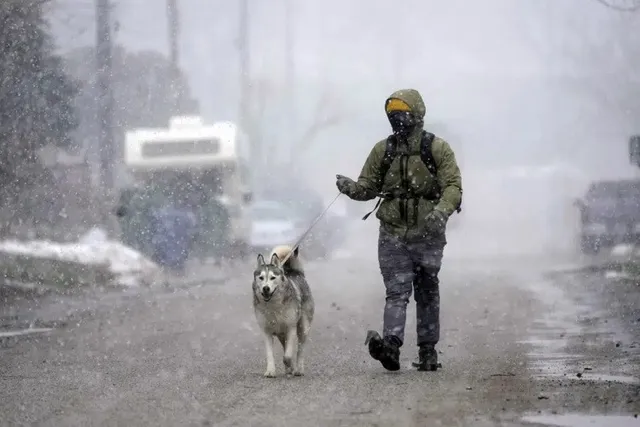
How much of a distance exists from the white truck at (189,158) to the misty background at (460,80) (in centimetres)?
1916

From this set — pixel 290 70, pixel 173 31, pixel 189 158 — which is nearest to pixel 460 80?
pixel 290 70

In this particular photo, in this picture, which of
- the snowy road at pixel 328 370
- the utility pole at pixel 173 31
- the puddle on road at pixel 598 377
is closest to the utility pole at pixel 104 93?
the utility pole at pixel 173 31

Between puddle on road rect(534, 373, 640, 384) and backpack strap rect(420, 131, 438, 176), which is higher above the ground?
backpack strap rect(420, 131, 438, 176)

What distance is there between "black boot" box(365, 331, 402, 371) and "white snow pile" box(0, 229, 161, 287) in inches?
569

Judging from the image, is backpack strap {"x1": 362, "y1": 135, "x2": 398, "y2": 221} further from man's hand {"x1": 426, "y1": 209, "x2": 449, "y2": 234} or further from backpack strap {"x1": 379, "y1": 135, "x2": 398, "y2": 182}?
man's hand {"x1": 426, "y1": 209, "x2": 449, "y2": 234}

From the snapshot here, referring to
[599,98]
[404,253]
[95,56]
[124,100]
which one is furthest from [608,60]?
[404,253]

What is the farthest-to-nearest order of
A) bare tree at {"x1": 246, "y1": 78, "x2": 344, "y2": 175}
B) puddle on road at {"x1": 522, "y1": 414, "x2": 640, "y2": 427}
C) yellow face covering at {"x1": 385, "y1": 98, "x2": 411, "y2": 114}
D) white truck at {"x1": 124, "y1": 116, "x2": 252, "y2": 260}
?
bare tree at {"x1": 246, "y1": 78, "x2": 344, "y2": 175} < white truck at {"x1": 124, "y1": 116, "x2": 252, "y2": 260} < yellow face covering at {"x1": 385, "y1": 98, "x2": 411, "y2": 114} < puddle on road at {"x1": 522, "y1": 414, "x2": 640, "y2": 427}

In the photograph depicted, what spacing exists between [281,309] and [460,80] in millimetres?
63019

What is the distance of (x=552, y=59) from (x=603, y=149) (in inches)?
192

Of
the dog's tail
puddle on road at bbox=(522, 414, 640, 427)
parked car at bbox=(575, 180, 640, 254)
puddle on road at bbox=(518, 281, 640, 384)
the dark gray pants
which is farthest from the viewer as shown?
parked car at bbox=(575, 180, 640, 254)

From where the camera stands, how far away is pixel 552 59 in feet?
220

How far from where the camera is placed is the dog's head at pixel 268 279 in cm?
966

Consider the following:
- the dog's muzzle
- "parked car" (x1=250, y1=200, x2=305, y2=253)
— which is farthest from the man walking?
"parked car" (x1=250, y1=200, x2=305, y2=253)

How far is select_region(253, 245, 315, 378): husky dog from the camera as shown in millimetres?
9727
